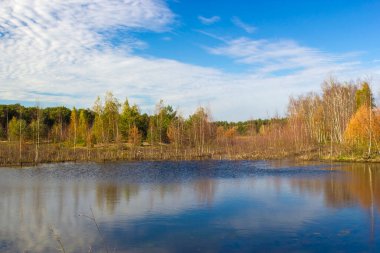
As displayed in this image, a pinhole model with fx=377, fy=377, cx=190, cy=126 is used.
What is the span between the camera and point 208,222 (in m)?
12.7

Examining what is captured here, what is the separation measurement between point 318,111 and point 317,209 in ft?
148

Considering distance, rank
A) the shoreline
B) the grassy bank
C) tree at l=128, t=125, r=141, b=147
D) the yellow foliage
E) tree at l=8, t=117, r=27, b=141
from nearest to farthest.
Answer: the shoreline
the yellow foliage
the grassy bank
tree at l=8, t=117, r=27, b=141
tree at l=128, t=125, r=141, b=147

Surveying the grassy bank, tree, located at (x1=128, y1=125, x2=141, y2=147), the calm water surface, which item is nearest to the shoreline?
the grassy bank

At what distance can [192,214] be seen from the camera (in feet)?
45.9

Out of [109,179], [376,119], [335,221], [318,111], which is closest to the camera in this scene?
[335,221]

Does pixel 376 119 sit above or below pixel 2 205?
above

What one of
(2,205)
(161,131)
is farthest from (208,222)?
(161,131)

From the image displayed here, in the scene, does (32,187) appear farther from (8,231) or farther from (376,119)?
(376,119)

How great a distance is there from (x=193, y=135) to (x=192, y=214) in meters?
42.2

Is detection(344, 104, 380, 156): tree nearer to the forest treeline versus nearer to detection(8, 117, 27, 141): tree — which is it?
the forest treeline

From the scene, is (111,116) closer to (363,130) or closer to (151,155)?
(151,155)

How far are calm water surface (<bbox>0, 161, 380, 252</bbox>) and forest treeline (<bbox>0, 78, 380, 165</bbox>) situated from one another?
1395cm

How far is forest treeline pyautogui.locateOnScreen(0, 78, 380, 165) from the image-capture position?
3778cm

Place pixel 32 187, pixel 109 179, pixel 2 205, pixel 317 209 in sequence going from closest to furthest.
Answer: pixel 317 209 → pixel 2 205 → pixel 32 187 → pixel 109 179
